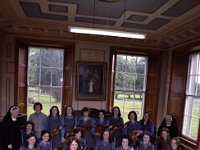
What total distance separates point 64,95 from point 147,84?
9.96 ft

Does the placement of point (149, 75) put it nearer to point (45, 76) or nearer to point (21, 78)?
point (45, 76)

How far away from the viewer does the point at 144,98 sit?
834 cm

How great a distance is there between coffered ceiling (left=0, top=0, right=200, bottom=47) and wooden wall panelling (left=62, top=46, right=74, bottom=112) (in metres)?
0.66

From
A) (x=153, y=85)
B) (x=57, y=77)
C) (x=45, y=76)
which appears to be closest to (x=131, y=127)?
(x=153, y=85)

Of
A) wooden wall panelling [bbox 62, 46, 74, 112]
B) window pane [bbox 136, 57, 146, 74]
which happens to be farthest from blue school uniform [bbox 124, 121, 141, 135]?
window pane [bbox 136, 57, 146, 74]

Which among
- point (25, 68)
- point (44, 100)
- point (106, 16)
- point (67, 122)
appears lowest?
point (67, 122)

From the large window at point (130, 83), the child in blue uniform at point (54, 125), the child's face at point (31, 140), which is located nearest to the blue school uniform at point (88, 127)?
the child in blue uniform at point (54, 125)

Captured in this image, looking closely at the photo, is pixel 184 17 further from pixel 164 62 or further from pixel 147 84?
pixel 147 84

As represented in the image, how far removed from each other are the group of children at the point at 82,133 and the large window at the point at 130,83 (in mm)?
1796

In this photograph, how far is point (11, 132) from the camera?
15.7 ft

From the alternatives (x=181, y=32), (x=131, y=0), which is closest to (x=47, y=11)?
(x=131, y=0)

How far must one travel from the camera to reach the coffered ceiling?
4574mm

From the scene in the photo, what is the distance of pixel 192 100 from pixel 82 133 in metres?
3.51

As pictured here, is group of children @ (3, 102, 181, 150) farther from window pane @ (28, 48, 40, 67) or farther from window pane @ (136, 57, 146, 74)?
window pane @ (136, 57, 146, 74)
